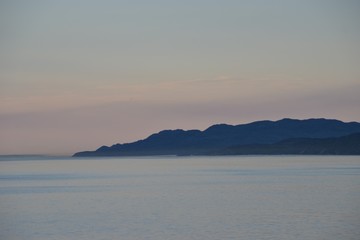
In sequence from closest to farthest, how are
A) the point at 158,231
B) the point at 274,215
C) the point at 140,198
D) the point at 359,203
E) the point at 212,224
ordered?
the point at 158,231 < the point at 212,224 < the point at 274,215 < the point at 359,203 < the point at 140,198

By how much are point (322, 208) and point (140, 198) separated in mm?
16440

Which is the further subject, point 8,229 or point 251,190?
point 251,190

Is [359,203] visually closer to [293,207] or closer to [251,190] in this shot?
[293,207]

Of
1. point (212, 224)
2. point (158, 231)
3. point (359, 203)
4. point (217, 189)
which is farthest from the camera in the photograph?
point (217, 189)

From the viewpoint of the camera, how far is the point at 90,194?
61.2 meters

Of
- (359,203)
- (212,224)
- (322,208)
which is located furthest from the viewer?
(359,203)

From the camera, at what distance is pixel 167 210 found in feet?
147

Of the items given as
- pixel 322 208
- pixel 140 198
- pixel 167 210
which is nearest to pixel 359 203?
pixel 322 208

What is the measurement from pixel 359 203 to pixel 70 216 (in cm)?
1865

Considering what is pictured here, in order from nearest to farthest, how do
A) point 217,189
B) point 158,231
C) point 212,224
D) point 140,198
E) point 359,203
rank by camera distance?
point 158,231 → point 212,224 → point 359,203 → point 140,198 → point 217,189

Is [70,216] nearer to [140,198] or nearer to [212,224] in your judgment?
[212,224]

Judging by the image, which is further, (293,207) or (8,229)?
(293,207)

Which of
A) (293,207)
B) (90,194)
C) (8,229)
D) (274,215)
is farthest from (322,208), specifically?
(90,194)

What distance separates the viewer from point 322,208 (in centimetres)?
4403
